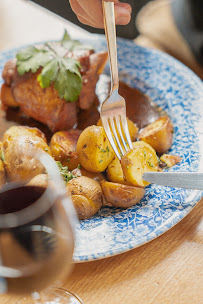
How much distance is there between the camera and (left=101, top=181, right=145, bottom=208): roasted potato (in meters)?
1.24

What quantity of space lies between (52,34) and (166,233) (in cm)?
165

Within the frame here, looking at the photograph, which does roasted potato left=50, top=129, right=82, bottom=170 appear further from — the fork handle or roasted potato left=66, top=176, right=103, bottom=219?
the fork handle

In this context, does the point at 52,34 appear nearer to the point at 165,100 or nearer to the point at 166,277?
the point at 165,100

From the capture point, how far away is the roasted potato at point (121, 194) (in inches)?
49.0

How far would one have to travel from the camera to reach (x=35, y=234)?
776mm

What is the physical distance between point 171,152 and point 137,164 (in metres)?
0.28

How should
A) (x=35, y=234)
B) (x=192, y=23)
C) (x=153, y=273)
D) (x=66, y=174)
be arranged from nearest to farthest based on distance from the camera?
(x=35, y=234) → (x=153, y=273) → (x=66, y=174) → (x=192, y=23)

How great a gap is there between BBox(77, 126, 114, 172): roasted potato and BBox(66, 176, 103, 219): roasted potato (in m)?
0.08

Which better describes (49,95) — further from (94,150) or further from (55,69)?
(94,150)

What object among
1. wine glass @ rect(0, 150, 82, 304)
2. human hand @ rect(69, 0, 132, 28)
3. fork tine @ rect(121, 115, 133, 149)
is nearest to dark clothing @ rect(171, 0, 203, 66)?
human hand @ rect(69, 0, 132, 28)

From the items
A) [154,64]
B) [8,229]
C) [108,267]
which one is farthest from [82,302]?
[154,64]

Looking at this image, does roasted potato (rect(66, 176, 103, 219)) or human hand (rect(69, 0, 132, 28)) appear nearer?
roasted potato (rect(66, 176, 103, 219))

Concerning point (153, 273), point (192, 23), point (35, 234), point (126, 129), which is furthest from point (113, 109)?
point (192, 23)

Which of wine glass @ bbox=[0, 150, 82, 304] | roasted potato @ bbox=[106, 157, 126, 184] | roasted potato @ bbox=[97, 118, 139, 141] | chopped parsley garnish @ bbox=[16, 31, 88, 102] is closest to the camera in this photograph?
wine glass @ bbox=[0, 150, 82, 304]
